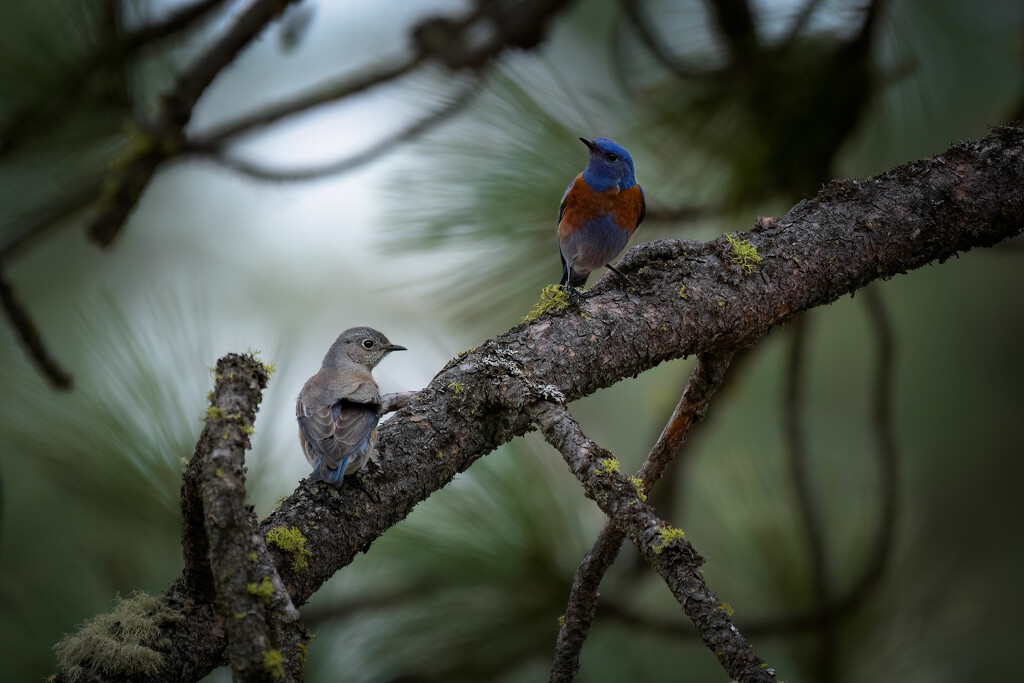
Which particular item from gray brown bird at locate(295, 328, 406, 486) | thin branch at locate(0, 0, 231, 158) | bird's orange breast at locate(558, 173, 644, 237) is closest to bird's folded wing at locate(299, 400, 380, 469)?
gray brown bird at locate(295, 328, 406, 486)

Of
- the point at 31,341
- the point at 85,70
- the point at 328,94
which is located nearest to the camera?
the point at 31,341

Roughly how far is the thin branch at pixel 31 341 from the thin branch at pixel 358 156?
1.12 meters

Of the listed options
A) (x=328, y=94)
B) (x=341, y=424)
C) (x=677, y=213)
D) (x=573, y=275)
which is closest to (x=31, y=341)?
(x=341, y=424)

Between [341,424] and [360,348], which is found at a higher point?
[360,348]

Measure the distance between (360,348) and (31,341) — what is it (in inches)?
44.2

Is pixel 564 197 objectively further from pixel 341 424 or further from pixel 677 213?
pixel 341 424

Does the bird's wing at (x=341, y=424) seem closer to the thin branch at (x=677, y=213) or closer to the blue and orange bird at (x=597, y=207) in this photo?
the blue and orange bird at (x=597, y=207)

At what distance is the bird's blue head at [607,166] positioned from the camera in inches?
124

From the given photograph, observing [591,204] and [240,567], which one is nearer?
[240,567]

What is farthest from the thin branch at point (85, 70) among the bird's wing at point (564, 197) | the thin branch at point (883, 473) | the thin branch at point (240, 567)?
the thin branch at point (883, 473)

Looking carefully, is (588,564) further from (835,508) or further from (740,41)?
(740,41)

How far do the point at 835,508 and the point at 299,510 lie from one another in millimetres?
1828

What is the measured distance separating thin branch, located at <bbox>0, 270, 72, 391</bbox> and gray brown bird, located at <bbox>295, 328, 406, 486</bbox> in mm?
853

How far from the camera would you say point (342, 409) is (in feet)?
8.36
